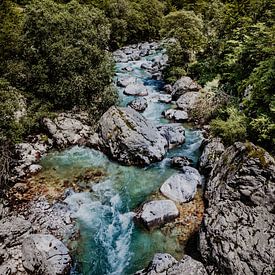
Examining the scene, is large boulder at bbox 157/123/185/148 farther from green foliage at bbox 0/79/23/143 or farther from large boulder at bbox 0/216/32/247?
large boulder at bbox 0/216/32/247

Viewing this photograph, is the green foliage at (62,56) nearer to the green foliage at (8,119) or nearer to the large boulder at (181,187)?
the green foliage at (8,119)

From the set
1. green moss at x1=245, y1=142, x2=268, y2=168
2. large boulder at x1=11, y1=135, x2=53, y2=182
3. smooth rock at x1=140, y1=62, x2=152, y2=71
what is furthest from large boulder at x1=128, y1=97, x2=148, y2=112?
green moss at x1=245, y1=142, x2=268, y2=168

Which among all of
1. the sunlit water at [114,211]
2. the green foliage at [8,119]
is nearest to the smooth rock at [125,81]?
the sunlit water at [114,211]

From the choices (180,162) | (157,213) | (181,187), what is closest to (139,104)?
(180,162)

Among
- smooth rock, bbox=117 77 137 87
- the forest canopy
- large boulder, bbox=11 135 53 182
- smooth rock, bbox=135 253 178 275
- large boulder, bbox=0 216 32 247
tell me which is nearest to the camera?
smooth rock, bbox=135 253 178 275

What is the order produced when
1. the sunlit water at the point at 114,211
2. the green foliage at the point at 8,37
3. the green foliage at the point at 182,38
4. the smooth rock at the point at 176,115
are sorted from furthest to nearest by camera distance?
the green foliage at the point at 182,38
the smooth rock at the point at 176,115
the green foliage at the point at 8,37
the sunlit water at the point at 114,211

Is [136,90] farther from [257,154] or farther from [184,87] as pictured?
[257,154]
